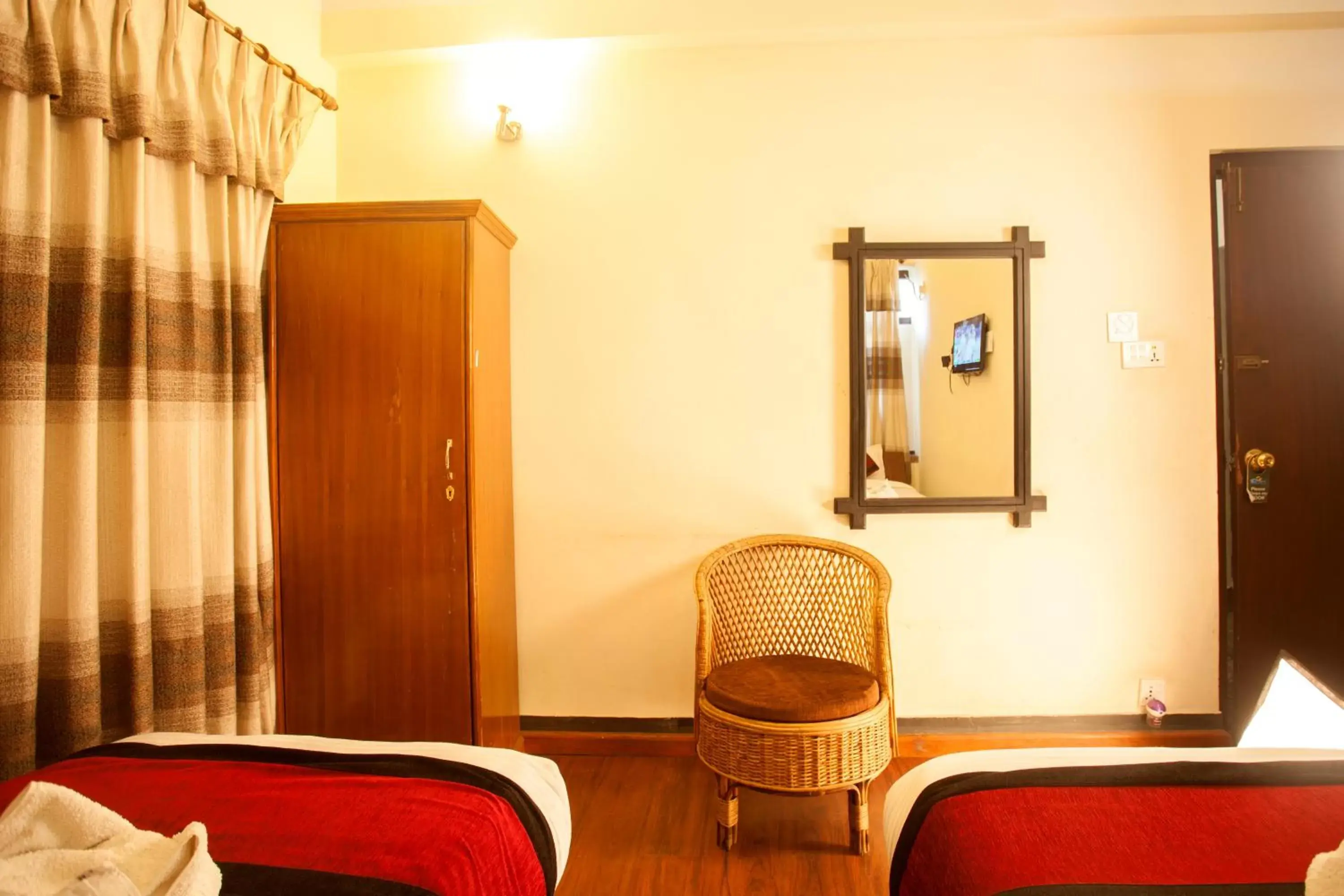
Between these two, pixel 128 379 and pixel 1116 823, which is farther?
pixel 128 379

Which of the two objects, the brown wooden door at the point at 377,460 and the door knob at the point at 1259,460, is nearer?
the brown wooden door at the point at 377,460

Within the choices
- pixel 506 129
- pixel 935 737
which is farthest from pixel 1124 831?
pixel 506 129

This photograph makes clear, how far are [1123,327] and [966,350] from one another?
570mm

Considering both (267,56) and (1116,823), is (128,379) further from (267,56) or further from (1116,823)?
(1116,823)

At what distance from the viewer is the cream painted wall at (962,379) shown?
260 centimetres

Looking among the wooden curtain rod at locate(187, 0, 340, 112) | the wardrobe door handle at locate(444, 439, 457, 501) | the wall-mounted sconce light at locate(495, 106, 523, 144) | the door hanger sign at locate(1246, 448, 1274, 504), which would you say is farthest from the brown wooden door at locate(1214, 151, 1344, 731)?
the wooden curtain rod at locate(187, 0, 340, 112)

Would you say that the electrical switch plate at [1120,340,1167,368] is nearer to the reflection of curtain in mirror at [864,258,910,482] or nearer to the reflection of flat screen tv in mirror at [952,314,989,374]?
the reflection of flat screen tv in mirror at [952,314,989,374]

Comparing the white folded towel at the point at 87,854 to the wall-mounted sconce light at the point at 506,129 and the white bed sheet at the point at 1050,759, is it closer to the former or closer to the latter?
the white bed sheet at the point at 1050,759

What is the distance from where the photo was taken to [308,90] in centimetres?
236

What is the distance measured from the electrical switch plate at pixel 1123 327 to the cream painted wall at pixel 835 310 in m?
0.04

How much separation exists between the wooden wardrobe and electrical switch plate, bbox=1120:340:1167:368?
2249 mm

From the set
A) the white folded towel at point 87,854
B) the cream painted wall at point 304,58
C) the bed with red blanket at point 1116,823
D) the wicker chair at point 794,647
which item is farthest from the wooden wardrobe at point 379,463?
the bed with red blanket at point 1116,823

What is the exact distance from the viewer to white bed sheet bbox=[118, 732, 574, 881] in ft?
4.22

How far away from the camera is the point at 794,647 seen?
255 cm
